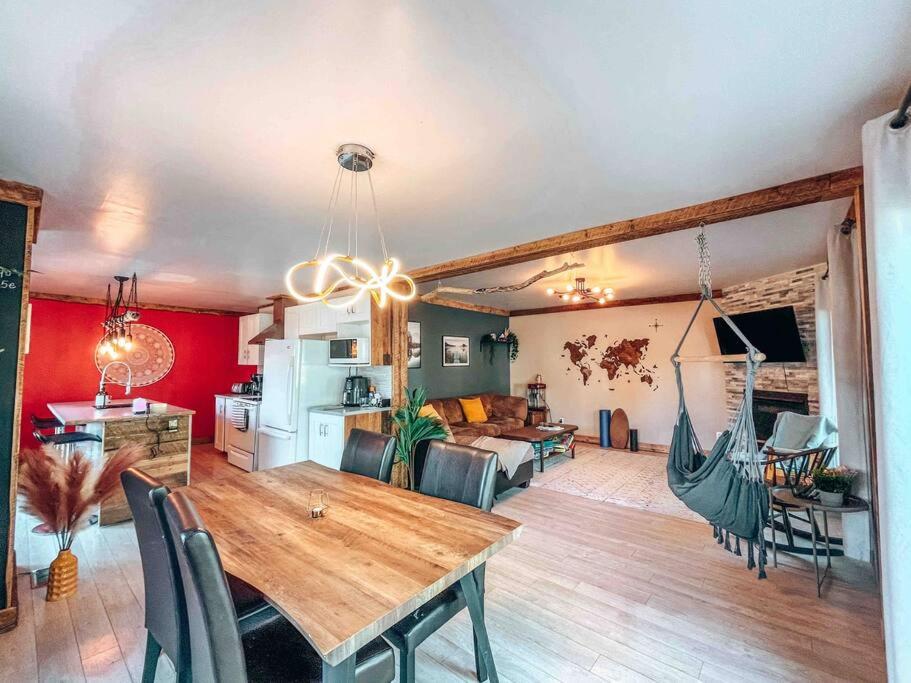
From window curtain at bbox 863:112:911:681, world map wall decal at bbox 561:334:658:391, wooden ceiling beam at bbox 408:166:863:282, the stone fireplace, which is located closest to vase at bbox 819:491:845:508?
window curtain at bbox 863:112:911:681

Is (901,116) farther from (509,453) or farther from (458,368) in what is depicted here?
(458,368)

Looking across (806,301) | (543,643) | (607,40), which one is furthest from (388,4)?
(806,301)

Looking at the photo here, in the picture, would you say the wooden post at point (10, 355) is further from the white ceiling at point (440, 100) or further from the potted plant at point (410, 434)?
the potted plant at point (410, 434)

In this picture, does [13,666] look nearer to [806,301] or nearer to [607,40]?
[607,40]

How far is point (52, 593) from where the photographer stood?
2359 mm

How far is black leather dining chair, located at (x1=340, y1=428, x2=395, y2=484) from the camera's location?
241cm

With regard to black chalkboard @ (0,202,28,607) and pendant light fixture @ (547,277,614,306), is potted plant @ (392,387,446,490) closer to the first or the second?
pendant light fixture @ (547,277,614,306)

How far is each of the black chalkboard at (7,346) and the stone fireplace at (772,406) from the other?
21.3 feet

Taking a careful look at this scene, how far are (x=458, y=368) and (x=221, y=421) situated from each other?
3.88 meters

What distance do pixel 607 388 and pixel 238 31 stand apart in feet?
22.4

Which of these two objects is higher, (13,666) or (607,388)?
(607,388)

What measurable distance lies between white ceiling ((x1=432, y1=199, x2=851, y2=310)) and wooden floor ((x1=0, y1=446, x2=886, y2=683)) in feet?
8.20

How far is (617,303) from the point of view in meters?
6.74

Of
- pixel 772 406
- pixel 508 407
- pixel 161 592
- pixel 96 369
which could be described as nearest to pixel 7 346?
pixel 161 592
